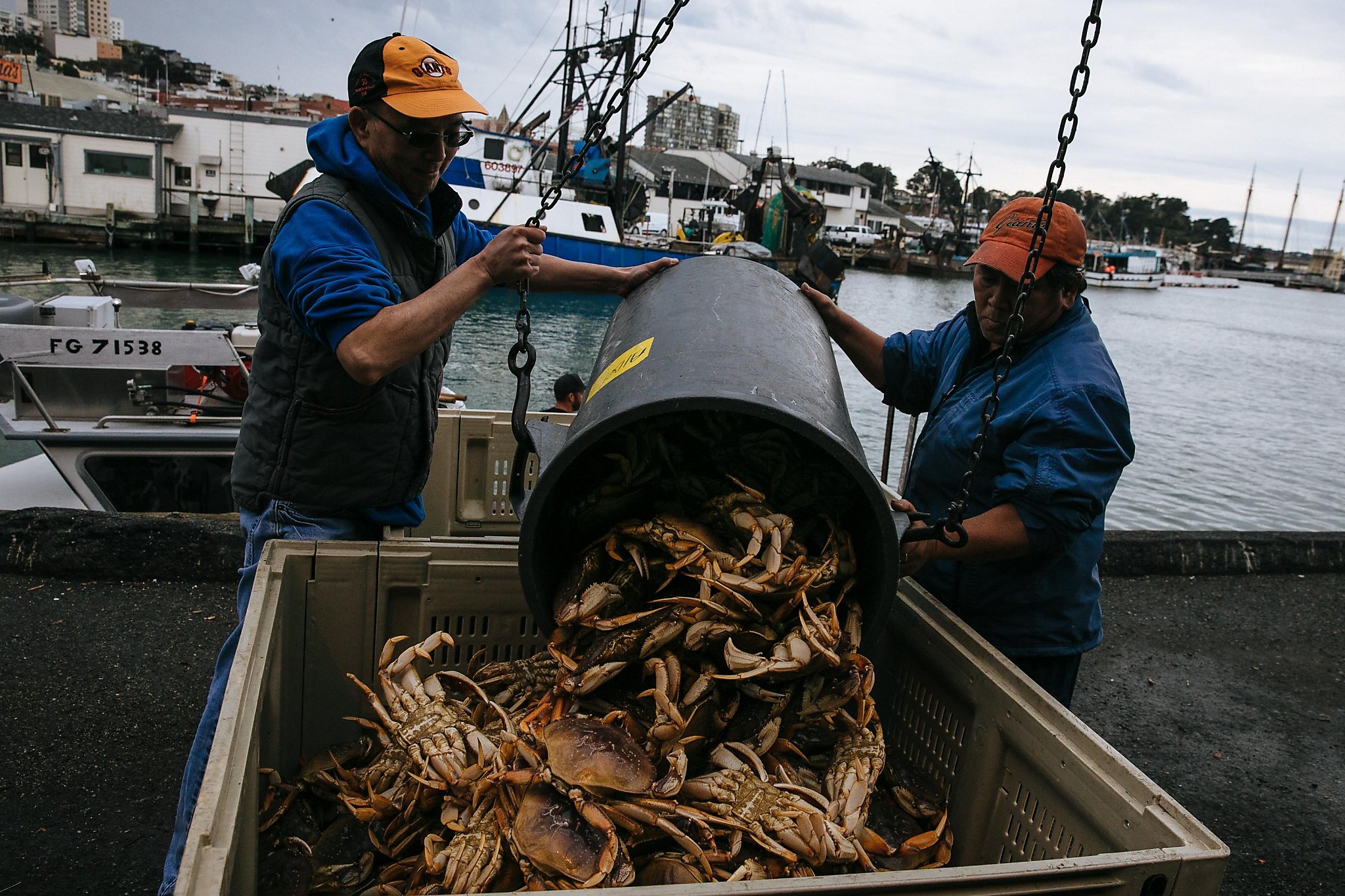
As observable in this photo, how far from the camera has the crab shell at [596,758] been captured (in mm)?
1979

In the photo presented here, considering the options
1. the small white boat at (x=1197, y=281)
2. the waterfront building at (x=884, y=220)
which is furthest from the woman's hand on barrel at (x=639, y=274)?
the small white boat at (x=1197, y=281)

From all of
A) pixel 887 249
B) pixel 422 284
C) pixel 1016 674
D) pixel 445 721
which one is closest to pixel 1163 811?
pixel 1016 674

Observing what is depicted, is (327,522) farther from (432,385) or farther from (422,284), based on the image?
(422,284)

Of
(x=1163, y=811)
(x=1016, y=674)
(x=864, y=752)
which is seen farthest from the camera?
(x=864, y=752)

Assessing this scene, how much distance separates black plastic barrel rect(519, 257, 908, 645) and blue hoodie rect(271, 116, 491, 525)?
0.59 meters

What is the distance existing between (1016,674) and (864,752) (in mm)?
428

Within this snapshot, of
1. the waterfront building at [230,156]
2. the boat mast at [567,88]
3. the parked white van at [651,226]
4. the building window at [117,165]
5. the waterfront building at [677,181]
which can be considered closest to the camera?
the boat mast at [567,88]

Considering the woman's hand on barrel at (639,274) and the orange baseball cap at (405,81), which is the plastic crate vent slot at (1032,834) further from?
the orange baseball cap at (405,81)

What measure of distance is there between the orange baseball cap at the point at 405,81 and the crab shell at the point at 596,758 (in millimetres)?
1570

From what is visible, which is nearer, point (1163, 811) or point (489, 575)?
point (1163, 811)

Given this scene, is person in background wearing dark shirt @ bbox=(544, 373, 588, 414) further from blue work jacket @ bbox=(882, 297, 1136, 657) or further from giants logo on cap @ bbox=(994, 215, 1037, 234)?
giants logo on cap @ bbox=(994, 215, 1037, 234)

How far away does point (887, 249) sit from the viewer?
61219 millimetres

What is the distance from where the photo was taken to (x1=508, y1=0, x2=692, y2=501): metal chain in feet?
8.05

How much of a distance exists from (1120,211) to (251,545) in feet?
446
